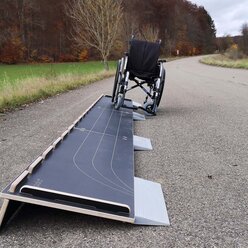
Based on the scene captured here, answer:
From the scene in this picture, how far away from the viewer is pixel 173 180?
2973 millimetres

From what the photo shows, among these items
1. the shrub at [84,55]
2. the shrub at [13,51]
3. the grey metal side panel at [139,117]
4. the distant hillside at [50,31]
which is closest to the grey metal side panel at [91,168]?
the grey metal side panel at [139,117]

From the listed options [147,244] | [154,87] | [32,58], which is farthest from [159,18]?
[147,244]

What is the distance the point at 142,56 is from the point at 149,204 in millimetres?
4566

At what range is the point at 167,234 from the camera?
2057 mm

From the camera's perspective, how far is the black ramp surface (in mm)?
2199

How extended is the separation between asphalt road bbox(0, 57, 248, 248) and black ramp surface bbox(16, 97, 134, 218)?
17 cm

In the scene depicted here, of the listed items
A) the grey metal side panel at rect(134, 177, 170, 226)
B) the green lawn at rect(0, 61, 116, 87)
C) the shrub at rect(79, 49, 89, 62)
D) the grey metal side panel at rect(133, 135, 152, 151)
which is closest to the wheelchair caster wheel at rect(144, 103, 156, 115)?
the grey metal side panel at rect(133, 135, 152, 151)

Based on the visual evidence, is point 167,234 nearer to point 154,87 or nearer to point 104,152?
point 104,152

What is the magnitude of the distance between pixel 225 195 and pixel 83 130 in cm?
187

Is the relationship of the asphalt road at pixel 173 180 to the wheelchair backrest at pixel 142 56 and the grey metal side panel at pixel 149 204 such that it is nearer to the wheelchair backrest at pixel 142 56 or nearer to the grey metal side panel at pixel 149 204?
the grey metal side panel at pixel 149 204

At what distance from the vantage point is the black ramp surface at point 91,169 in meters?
2.20

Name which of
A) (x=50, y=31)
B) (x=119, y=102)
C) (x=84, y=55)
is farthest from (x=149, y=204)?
(x=50, y=31)

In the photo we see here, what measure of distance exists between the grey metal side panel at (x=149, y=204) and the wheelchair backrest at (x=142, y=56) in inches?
161

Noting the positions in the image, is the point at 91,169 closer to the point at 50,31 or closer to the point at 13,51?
the point at 13,51
